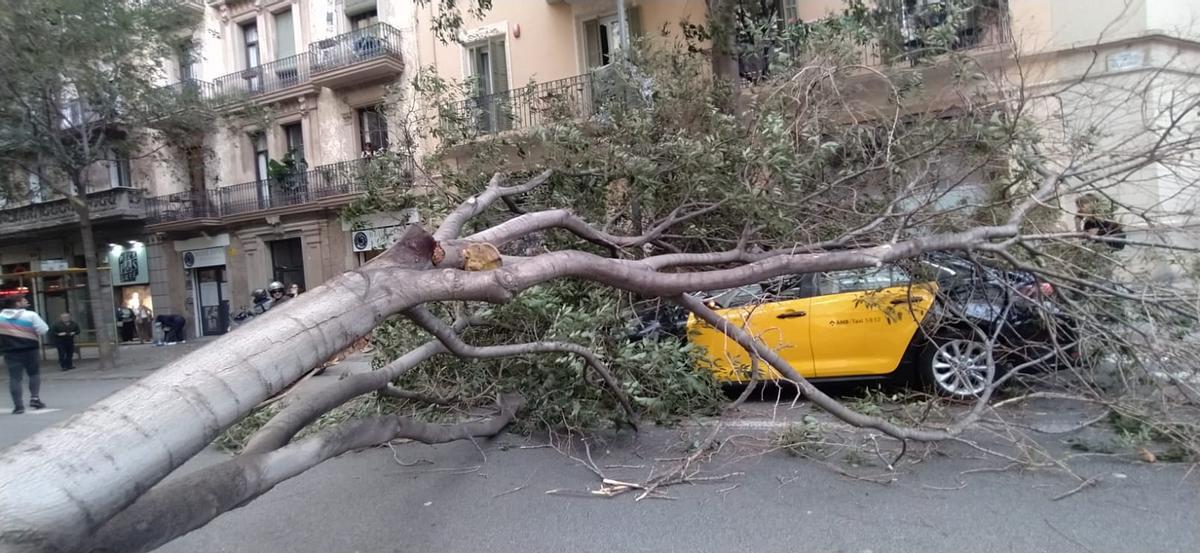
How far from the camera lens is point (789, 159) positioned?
4.73 meters

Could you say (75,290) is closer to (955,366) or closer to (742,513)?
(742,513)

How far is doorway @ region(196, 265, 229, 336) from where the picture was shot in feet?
71.8

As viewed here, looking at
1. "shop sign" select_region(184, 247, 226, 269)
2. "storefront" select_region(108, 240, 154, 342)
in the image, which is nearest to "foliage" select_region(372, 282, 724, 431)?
"shop sign" select_region(184, 247, 226, 269)

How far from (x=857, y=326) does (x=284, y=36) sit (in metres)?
20.2

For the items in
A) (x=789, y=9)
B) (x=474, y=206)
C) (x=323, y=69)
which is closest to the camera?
(x=474, y=206)

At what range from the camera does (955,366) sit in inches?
225

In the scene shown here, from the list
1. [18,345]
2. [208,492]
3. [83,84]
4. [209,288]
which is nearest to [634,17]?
[83,84]

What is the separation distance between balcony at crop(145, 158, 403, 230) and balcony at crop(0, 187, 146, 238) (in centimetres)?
45

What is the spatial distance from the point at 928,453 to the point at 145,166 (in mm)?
24841

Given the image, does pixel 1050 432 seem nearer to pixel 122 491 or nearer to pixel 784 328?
pixel 784 328

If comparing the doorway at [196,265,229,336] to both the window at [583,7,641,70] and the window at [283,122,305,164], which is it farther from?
the window at [583,7,641,70]

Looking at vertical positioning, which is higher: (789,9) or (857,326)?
(789,9)

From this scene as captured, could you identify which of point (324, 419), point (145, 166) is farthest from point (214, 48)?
point (324, 419)

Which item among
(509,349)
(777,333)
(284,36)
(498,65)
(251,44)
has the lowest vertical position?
(777,333)
